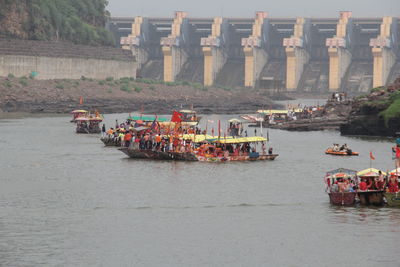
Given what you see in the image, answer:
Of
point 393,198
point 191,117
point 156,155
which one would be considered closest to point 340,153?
point 156,155

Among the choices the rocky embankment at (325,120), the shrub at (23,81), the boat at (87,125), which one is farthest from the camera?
the shrub at (23,81)

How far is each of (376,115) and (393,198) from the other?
2628 inches

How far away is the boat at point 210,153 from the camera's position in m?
96.2

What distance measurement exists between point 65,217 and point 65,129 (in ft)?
260

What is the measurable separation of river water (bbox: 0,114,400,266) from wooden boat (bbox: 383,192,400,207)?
0.67m

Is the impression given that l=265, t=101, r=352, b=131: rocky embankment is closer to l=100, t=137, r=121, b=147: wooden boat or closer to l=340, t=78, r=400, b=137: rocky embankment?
l=340, t=78, r=400, b=137: rocky embankment

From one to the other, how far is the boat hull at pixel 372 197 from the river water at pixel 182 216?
79 cm

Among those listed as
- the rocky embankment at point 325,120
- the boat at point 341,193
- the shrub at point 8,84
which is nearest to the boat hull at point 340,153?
the rocky embankment at point 325,120

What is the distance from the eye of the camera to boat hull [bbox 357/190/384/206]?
67625 mm

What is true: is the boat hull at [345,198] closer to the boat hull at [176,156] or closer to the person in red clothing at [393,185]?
the person in red clothing at [393,185]

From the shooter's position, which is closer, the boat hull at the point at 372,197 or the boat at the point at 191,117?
the boat hull at the point at 372,197

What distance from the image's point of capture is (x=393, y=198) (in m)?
67.0

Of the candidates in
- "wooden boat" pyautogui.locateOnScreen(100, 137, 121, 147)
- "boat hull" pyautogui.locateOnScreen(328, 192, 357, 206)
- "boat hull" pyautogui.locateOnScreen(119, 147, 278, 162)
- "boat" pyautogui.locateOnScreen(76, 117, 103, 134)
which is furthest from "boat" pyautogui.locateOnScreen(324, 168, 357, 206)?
"boat" pyautogui.locateOnScreen(76, 117, 103, 134)

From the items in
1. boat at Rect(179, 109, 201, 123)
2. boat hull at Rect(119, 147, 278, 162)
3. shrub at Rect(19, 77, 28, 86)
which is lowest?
boat hull at Rect(119, 147, 278, 162)
